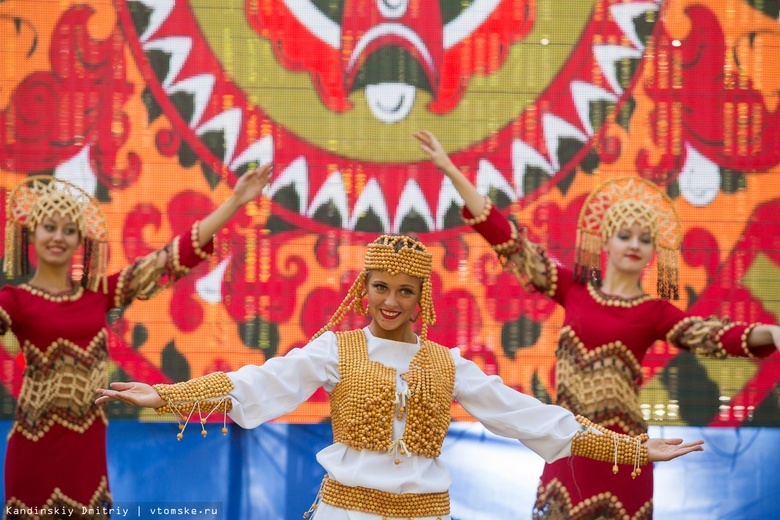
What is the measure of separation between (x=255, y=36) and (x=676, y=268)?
6.59ft

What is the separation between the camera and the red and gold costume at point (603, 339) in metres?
4.10

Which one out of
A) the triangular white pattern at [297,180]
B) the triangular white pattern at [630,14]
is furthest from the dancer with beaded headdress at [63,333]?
the triangular white pattern at [630,14]

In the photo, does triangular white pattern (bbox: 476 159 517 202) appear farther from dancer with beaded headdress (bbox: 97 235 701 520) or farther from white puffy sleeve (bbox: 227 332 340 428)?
white puffy sleeve (bbox: 227 332 340 428)

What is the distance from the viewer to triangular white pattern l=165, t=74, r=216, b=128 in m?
5.06

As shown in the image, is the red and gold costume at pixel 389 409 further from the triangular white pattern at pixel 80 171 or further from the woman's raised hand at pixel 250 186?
the triangular white pattern at pixel 80 171

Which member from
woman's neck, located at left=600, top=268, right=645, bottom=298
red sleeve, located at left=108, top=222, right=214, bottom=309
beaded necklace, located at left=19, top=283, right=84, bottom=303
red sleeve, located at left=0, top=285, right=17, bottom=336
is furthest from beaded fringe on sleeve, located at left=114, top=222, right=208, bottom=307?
woman's neck, located at left=600, top=268, right=645, bottom=298

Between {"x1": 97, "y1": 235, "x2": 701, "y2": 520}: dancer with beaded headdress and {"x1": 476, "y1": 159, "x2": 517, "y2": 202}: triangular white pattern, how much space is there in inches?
68.2

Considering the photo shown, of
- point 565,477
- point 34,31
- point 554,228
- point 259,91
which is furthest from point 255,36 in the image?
point 565,477

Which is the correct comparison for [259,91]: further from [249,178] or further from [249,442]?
[249,442]

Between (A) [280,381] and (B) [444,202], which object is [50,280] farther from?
(B) [444,202]

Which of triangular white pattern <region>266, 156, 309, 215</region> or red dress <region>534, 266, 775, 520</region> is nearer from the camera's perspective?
red dress <region>534, 266, 775, 520</region>

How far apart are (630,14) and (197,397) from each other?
2.93 m

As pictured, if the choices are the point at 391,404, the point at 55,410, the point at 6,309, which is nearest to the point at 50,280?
the point at 6,309

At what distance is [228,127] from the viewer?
5.06 meters
